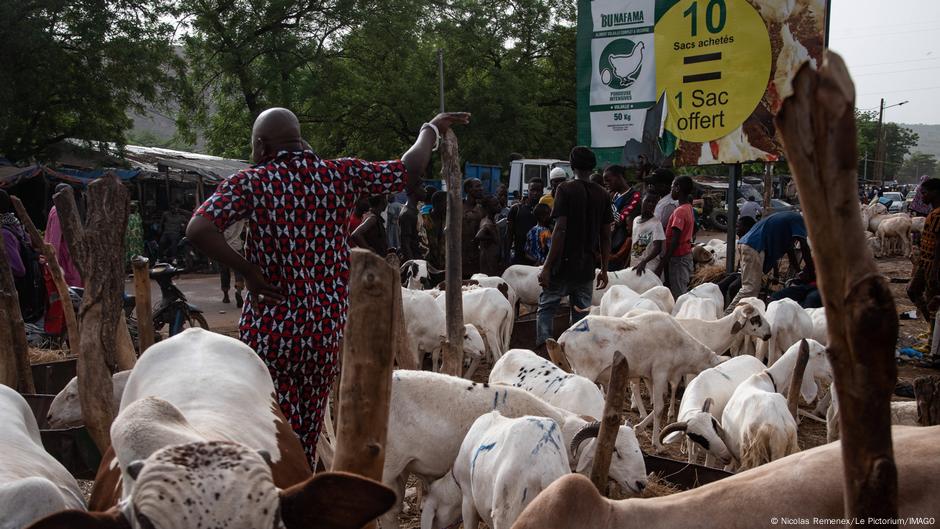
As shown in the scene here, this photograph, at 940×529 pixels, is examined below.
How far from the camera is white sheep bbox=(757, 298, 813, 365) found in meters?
7.80

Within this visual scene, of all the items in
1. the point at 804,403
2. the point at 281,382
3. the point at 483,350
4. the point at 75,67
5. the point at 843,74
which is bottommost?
the point at 804,403

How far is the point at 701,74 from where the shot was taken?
1075 cm

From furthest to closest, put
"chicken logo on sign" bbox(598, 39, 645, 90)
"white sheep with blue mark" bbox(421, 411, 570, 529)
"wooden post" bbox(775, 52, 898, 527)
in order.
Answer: "chicken logo on sign" bbox(598, 39, 645, 90) < "white sheep with blue mark" bbox(421, 411, 570, 529) < "wooden post" bbox(775, 52, 898, 527)

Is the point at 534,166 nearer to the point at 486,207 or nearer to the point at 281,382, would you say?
the point at 486,207

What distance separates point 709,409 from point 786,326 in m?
2.62

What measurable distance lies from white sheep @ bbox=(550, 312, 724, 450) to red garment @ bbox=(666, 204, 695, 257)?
2328 millimetres

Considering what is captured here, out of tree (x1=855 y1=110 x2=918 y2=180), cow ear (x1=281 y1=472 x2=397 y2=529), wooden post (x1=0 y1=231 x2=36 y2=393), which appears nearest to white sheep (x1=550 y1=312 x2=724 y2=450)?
wooden post (x1=0 y1=231 x2=36 y2=393)

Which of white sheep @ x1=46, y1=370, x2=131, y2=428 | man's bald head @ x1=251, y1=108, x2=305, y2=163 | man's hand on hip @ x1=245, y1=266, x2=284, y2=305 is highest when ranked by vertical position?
man's bald head @ x1=251, y1=108, x2=305, y2=163

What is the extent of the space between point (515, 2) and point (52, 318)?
29846 mm

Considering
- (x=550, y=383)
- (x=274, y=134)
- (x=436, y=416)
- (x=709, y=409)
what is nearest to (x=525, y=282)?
(x=550, y=383)

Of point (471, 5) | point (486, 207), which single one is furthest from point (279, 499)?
point (471, 5)

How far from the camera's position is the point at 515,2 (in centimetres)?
3550

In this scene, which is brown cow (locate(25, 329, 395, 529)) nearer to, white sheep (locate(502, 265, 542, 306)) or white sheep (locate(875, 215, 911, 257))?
white sheep (locate(502, 265, 542, 306))

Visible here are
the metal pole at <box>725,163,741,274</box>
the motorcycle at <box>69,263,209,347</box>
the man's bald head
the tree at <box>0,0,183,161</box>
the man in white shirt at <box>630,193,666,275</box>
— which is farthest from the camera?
the tree at <box>0,0,183,161</box>
